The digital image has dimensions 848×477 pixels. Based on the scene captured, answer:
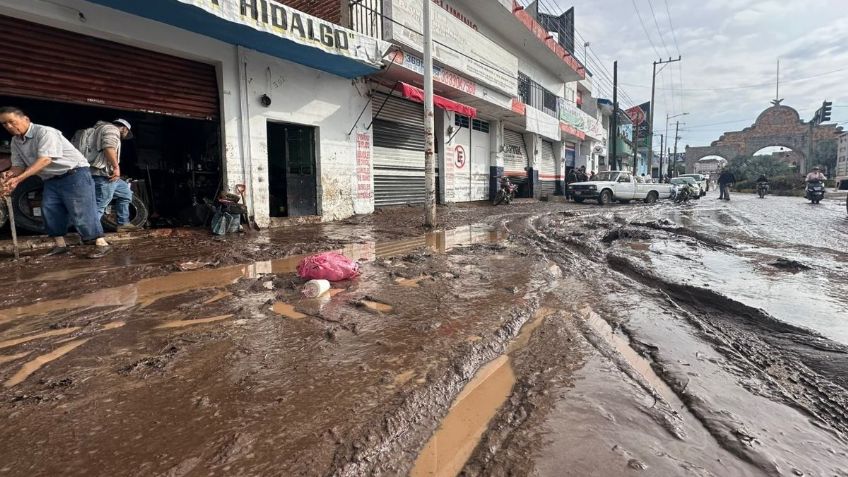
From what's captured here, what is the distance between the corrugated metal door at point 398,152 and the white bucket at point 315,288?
26.2 feet

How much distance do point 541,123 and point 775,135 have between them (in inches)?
2083

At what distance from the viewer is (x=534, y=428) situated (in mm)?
1726

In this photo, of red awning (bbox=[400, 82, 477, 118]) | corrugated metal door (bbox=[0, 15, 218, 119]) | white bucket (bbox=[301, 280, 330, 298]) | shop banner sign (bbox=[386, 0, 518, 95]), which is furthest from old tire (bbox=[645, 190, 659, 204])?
white bucket (bbox=[301, 280, 330, 298])

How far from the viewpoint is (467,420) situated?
5.88 ft

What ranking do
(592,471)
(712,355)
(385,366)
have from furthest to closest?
(712,355) → (385,366) → (592,471)

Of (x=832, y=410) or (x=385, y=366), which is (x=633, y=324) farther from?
(x=385, y=366)

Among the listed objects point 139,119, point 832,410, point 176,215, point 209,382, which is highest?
point 139,119

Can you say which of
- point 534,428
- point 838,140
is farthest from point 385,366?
point 838,140

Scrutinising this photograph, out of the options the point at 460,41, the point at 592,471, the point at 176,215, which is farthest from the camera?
the point at 460,41

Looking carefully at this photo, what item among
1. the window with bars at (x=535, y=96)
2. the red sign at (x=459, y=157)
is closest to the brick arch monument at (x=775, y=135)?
the window with bars at (x=535, y=96)

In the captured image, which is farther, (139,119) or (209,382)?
(139,119)

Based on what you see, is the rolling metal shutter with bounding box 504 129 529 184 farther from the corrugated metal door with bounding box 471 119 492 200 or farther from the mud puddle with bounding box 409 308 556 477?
the mud puddle with bounding box 409 308 556 477

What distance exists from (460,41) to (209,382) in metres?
13.3

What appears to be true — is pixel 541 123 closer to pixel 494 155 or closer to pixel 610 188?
pixel 494 155
